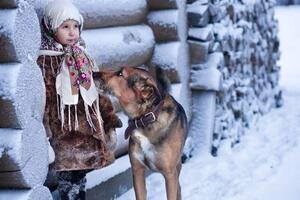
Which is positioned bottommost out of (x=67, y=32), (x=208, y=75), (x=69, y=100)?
(x=208, y=75)

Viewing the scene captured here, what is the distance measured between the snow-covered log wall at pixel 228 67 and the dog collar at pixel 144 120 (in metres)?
2.05

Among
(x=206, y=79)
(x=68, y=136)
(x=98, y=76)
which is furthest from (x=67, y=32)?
(x=206, y=79)

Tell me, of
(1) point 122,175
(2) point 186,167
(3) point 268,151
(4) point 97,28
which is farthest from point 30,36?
(3) point 268,151

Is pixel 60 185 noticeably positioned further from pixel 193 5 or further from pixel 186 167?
pixel 193 5

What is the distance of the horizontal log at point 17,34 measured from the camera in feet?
8.21

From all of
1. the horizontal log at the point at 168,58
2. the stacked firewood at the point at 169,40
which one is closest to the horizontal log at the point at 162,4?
the stacked firewood at the point at 169,40

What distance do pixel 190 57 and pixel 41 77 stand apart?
2.79 m

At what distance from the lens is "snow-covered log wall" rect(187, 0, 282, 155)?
5312mm

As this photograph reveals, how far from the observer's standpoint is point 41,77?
2.80 metres

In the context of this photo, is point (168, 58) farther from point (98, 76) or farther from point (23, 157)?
point (23, 157)

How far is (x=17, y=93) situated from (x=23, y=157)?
317mm

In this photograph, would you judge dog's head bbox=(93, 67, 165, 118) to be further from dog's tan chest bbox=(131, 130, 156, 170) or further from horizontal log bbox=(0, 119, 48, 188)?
horizontal log bbox=(0, 119, 48, 188)

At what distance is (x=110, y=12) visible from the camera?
415 centimetres

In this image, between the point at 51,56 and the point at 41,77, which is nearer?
the point at 41,77
